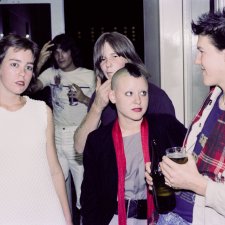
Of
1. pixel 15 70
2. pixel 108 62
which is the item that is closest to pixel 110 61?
pixel 108 62

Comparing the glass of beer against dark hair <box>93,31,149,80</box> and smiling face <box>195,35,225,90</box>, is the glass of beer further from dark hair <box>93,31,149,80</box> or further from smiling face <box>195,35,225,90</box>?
dark hair <box>93,31,149,80</box>

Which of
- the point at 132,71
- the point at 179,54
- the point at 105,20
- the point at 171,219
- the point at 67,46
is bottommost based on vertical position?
the point at 171,219

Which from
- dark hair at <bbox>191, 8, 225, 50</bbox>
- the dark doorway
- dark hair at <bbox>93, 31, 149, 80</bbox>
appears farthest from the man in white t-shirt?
dark hair at <bbox>191, 8, 225, 50</bbox>

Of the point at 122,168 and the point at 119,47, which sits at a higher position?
the point at 119,47

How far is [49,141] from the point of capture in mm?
1859

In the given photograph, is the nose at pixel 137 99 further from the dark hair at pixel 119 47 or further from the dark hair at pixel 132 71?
the dark hair at pixel 119 47

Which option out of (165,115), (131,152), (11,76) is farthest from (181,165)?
(11,76)

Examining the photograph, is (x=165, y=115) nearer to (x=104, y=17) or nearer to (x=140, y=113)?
(x=140, y=113)

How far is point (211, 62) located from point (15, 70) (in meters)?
0.93

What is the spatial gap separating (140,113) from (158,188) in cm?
39

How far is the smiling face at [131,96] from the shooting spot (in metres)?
1.79

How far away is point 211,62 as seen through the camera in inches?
56.2

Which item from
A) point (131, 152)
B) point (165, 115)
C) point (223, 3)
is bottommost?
point (131, 152)

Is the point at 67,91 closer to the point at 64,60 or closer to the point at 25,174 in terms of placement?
the point at 64,60
